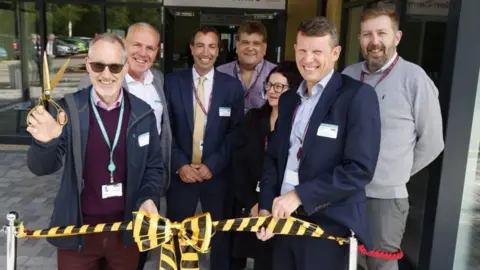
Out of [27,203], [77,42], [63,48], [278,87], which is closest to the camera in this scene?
[278,87]

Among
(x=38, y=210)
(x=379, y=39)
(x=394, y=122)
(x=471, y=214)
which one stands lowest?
(x=38, y=210)

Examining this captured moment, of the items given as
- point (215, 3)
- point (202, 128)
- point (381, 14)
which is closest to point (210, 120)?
point (202, 128)

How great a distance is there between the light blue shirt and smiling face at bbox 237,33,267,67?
4.31 ft

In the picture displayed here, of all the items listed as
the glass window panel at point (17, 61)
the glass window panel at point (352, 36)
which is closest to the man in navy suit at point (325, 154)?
the glass window panel at point (352, 36)

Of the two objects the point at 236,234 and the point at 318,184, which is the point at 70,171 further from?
the point at 236,234

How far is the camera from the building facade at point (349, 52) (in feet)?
8.59

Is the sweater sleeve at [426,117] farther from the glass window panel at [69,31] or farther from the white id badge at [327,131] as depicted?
the glass window panel at [69,31]

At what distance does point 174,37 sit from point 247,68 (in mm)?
5595

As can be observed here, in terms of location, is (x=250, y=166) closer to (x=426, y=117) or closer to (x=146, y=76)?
(x=146, y=76)

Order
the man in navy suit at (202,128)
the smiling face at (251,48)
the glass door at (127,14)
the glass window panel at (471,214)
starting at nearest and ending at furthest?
the glass window panel at (471,214)
the man in navy suit at (202,128)
the smiling face at (251,48)
the glass door at (127,14)

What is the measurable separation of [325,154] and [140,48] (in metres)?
1.51

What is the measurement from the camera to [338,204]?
205cm

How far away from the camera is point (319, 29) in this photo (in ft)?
6.47

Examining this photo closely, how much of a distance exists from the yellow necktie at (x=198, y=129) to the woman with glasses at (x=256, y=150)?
31cm
